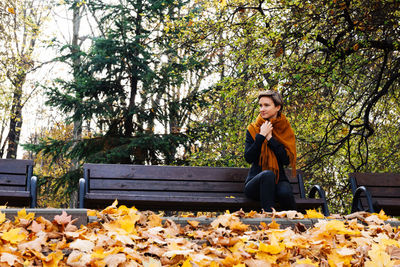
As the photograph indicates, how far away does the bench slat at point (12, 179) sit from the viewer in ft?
16.3

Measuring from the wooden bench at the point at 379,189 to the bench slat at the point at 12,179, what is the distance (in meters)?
4.06

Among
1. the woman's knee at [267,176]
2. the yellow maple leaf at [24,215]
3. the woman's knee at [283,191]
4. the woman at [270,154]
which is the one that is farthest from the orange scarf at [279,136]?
the yellow maple leaf at [24,215]

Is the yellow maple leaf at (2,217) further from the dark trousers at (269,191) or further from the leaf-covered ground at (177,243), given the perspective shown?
the dark trousers at (269,191)

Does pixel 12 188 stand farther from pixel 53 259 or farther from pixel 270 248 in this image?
pixel 270 248

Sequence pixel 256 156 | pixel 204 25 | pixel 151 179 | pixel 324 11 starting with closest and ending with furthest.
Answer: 1. pixel 256 156
2. pixel 151 179
3. pixel 324 11
4. pixel 204 25

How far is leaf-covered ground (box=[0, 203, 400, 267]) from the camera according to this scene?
2.17 m

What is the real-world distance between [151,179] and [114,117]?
548 cm

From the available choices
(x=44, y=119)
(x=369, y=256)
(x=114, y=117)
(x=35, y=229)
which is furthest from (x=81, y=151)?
(x=44, y=119)

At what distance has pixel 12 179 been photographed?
4973mm

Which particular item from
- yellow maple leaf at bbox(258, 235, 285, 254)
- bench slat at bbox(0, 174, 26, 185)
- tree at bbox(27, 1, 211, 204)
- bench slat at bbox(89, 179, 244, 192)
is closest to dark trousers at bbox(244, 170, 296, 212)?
bench slat at bbox(89, 179, 244, 192)

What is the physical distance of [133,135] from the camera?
34.0 feet

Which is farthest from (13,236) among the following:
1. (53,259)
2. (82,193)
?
(82,193)

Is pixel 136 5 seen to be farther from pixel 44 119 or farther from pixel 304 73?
pixel 44 119

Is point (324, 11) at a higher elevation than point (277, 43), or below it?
higher
